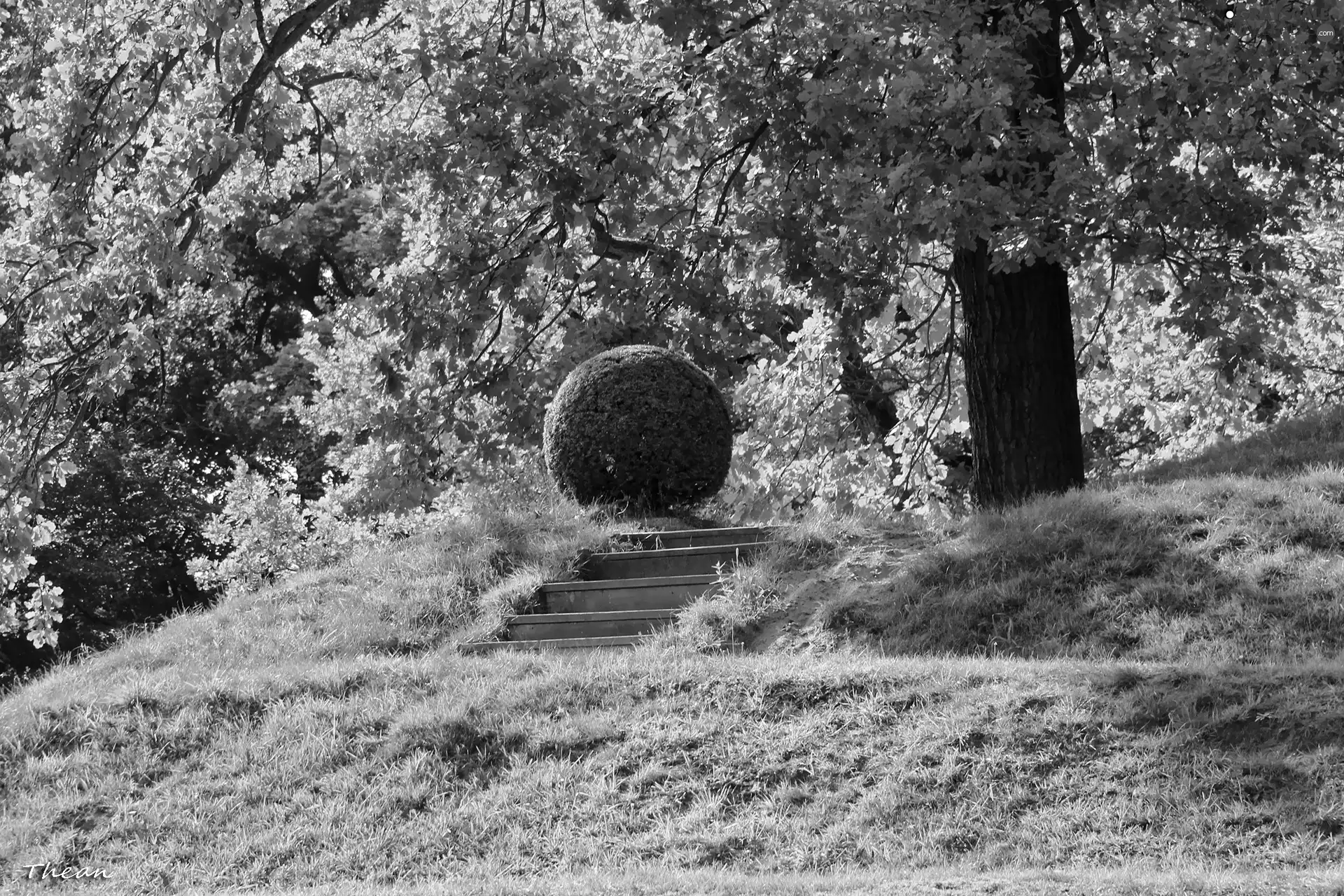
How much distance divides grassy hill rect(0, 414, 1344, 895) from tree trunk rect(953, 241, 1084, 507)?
31.5 inches

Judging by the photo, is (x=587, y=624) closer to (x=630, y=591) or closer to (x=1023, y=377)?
(x=630, y=591)

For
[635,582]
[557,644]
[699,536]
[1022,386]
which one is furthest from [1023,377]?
[557,644]

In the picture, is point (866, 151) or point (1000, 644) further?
point (866, 151)

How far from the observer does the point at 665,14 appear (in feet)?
33.2

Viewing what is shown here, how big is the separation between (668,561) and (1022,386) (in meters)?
2.94

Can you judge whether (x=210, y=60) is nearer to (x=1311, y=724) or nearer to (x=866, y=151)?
(x=866, y=151)

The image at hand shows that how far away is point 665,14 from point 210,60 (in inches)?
147

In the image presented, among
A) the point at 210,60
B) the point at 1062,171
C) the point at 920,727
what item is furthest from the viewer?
the point at 210,60

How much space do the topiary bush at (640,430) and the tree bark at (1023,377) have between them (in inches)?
87.3

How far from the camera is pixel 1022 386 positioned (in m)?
10.8

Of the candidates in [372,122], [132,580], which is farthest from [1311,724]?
[132,580]

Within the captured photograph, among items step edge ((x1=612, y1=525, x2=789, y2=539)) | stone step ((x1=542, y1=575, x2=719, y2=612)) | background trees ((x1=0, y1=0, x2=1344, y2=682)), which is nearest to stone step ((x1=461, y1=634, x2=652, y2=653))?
stone step ((x1=542, y1=575, x2=719, y2=612))

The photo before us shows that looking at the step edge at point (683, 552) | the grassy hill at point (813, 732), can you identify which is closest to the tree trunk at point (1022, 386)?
the grassy hill at point (813, 732)

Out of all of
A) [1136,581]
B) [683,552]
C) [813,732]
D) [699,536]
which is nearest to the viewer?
[813,732]
